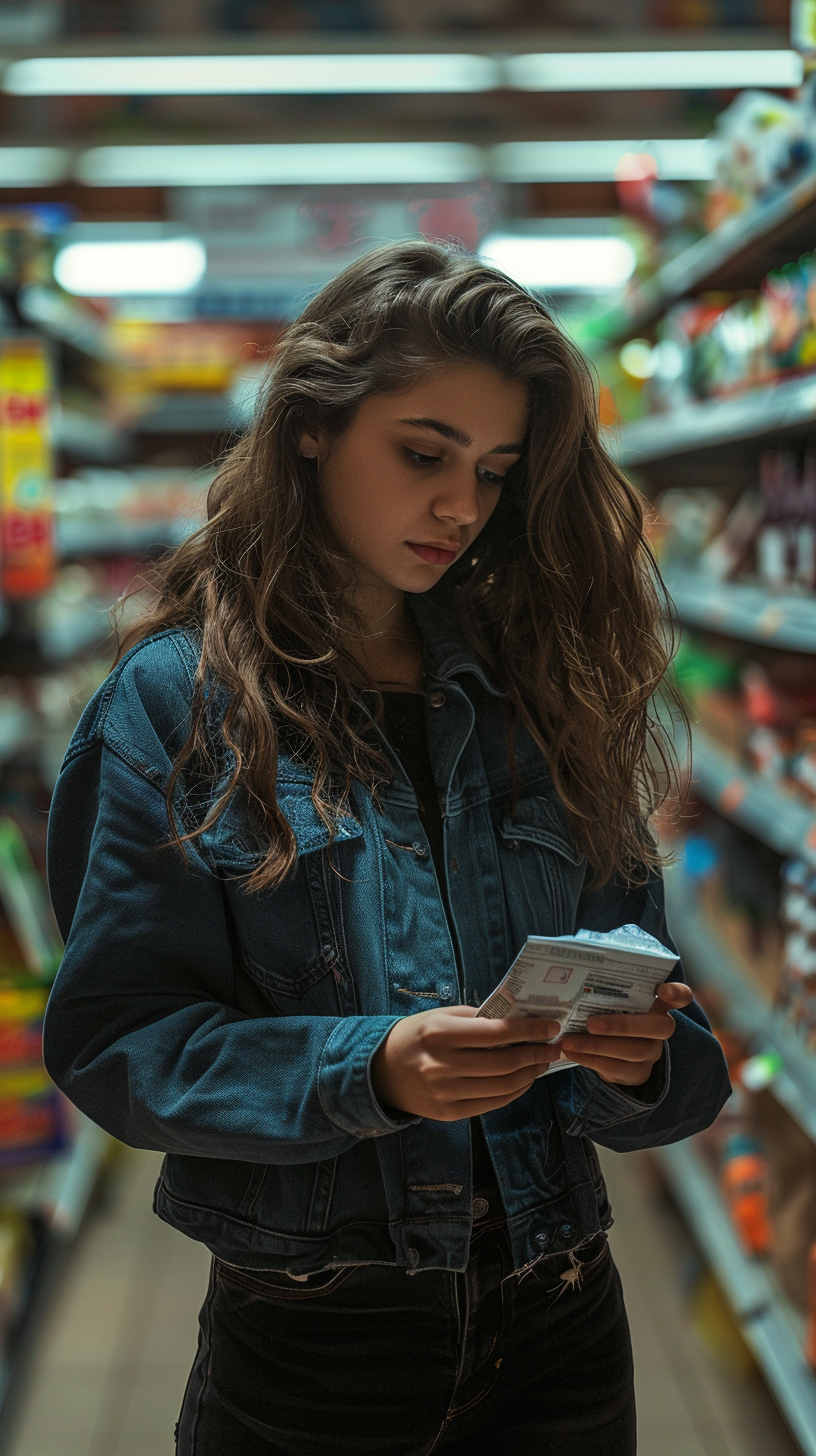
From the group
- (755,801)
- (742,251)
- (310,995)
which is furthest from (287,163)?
(310,995)

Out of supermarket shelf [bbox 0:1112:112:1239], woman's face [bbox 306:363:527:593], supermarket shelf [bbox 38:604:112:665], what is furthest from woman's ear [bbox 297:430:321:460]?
supermarket shelf [bbox 38:604:112:665]

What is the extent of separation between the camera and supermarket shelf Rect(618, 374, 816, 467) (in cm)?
234

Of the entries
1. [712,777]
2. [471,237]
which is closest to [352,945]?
[712,777]

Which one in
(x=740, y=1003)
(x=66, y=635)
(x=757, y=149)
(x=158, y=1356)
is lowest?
(x=158, y=1356)

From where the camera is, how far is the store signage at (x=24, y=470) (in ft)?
11.5

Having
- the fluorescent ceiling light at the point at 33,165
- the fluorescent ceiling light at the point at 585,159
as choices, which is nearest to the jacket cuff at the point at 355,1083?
the fluorescent ceiling light at the point at 585,159

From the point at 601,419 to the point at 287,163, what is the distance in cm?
410

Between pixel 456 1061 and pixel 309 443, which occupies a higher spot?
pixel 309 443

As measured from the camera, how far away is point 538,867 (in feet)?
4.06

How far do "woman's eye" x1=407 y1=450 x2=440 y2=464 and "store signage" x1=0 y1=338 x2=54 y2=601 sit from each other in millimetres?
2536

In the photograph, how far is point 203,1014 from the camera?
1087 mm

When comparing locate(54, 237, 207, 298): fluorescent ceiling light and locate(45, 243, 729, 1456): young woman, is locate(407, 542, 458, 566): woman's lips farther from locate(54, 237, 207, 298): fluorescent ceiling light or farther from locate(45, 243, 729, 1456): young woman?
locate(54, 237, 207, 298): fluorescent ceiling light

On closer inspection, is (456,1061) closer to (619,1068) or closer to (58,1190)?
(619,1068)

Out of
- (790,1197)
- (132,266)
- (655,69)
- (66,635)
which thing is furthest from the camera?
(132,266)
